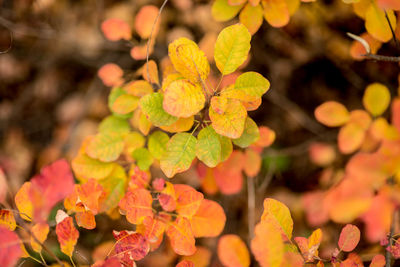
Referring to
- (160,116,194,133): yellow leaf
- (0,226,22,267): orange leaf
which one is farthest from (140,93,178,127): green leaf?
(0,226,22,267): orange leaf

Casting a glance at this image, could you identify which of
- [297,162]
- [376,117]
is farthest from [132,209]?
[297,162]

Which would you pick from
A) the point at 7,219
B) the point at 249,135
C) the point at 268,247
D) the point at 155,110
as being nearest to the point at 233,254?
the point at 268,247

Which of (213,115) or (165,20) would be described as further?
(165,20)

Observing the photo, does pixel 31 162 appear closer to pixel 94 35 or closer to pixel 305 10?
pixel 94 35

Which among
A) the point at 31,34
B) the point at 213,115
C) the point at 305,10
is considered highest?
the point at 213,115

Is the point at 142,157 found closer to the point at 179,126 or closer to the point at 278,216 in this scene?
the point at 179,126
